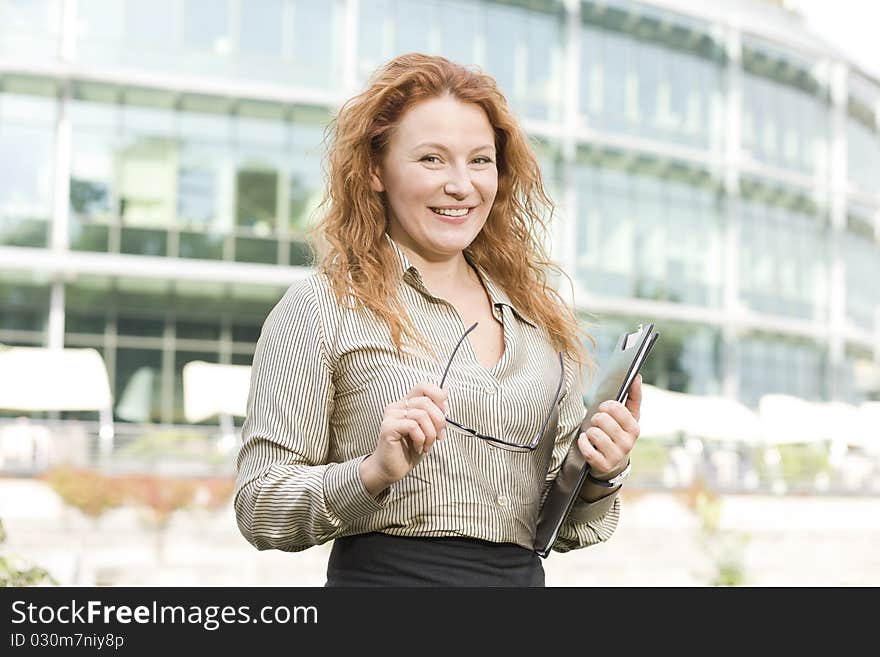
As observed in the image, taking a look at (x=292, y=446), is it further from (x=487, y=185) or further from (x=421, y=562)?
(x=487, y=185)

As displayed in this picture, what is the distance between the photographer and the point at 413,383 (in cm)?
204

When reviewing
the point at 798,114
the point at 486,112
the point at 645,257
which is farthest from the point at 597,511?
the point at 798,114

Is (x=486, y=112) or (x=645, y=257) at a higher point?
(x=645, y=257)

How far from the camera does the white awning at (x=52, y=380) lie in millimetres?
22344

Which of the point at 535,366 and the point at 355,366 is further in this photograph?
the point at 535,366

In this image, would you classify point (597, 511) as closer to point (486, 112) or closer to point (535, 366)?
point (535, 366)

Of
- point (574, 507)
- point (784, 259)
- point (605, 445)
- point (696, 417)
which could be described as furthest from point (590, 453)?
point (784, 259)

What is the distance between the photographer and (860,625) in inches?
72.9

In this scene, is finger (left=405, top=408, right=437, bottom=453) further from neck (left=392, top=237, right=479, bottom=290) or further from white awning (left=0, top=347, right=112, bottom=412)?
white awning (left=0, top=347, right=112, bottom=412)

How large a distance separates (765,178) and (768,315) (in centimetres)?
366

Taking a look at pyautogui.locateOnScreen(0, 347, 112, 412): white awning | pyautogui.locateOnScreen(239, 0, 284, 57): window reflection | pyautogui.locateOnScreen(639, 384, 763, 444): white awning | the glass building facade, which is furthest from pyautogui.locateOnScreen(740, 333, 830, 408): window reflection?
pyautogui.locateOnScreen(0, 347, 112, 412): white awning

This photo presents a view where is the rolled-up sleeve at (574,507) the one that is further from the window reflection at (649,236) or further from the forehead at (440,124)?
the window reflection at (649,236)

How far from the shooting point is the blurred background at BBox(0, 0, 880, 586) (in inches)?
797

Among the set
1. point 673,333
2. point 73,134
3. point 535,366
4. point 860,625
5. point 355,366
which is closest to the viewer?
point 860,625
